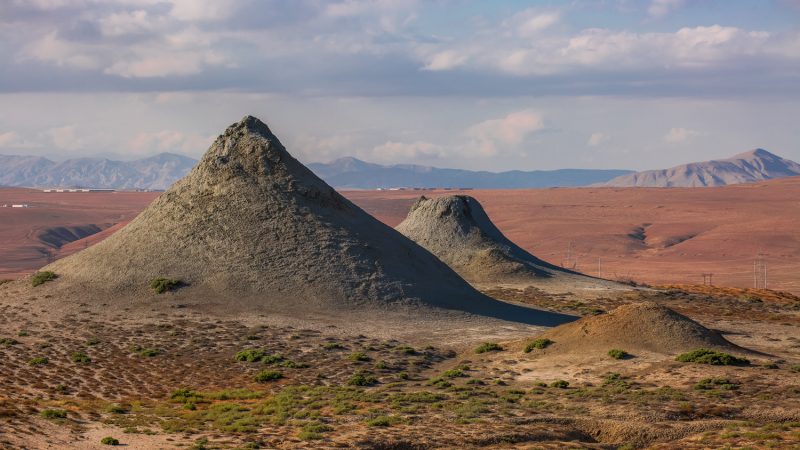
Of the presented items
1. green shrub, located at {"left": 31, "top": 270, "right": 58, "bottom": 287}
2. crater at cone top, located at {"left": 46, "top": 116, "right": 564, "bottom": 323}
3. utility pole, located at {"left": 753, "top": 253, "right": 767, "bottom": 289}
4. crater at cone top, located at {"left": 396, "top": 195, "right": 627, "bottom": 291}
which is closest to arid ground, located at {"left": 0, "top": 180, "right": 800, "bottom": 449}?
green shrub, located at {"left": 31, "top": 270, "right": 58, "bottom": 287}

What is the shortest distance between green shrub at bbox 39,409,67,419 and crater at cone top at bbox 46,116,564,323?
2508 centimetres

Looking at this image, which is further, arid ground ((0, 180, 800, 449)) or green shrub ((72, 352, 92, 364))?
green shrub ((72, 352, 92, 364))

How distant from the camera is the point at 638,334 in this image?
148 feet

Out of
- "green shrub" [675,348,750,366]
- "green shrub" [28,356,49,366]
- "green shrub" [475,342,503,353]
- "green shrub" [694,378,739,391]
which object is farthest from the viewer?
"green shrub" [475,342,503,353]

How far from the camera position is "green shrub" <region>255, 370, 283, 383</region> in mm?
42812

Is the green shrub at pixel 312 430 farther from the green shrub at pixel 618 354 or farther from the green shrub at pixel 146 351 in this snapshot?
the green shrub at pixel 146 351

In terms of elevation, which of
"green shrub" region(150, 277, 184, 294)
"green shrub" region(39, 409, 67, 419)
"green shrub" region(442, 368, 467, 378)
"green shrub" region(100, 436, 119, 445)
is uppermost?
"green shrub" region(150, 277, 184, 294)

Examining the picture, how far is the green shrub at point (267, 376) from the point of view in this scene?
42812mm

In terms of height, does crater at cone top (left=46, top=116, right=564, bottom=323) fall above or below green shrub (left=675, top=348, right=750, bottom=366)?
above

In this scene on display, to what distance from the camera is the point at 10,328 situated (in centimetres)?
5222

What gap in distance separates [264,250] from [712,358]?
3090cm

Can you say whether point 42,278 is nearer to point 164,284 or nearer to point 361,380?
point 164,284

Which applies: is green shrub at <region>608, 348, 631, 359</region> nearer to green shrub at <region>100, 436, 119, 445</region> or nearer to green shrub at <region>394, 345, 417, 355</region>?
green shrub at <region>394, 345, 417, 355</region>

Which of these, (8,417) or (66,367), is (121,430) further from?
(66,367)
